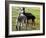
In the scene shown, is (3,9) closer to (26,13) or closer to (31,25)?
(26,13)

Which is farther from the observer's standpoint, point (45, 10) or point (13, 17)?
point (45, 10)

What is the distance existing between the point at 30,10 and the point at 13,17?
1.02ft

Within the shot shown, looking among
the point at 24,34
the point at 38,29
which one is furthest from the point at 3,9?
the point at 38,29

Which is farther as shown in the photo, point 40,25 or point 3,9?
point 40,25

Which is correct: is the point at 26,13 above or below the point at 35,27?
above

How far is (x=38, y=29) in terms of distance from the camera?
154cm

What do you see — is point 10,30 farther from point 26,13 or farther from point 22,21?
point 26,13

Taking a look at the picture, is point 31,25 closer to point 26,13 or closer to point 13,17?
point 26,13

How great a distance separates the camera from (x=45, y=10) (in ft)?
5.17

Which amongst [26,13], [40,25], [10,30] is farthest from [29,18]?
[10,30]

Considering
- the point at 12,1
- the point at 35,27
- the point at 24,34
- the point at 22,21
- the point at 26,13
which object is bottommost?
the point at 24,34

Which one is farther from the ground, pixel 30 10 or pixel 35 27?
pixel 30 10

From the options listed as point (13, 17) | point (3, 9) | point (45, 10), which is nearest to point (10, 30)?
point (13, 17)

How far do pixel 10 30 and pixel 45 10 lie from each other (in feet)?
2.27
